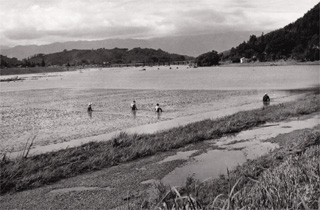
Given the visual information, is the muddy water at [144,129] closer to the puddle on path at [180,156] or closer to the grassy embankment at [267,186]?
the puddle on path at [180,156]

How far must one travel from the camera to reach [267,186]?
708 centimetres

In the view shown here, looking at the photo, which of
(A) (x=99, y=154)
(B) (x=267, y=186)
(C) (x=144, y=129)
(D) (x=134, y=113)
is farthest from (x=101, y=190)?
(D) (x=134, y=113)

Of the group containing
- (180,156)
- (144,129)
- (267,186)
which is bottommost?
(144,129)

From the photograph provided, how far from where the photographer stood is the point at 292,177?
9789mm

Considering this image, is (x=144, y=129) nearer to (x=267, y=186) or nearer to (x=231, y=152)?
(x=231, y=152)

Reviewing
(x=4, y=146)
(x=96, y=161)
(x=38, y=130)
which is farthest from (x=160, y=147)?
(x=38, y=130)

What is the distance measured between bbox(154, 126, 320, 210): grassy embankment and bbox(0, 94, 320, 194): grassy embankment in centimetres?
549

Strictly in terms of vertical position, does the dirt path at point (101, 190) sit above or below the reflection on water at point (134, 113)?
above

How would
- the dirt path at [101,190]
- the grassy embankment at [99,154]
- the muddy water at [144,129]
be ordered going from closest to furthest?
the dirt path at [101,190] → the grassy embankment at [99,154] → the muddy water at [144,129]

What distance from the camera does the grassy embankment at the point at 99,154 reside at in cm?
1752

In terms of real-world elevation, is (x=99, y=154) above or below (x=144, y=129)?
above

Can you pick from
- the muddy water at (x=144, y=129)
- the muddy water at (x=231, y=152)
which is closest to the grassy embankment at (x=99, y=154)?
the muddy water at (x=231, y=152)

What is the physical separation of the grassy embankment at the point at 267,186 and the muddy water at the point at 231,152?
53.2 inches

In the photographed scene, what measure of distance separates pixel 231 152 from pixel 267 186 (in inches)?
593
